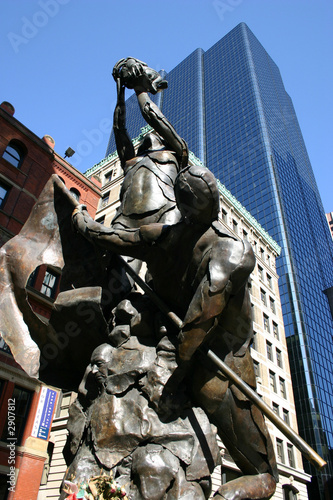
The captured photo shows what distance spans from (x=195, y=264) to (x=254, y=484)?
1.85 meters

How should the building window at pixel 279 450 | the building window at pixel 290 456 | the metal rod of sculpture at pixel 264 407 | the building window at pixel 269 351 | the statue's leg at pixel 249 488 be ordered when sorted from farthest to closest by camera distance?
the building window at pixel 269 351 → the building window at pixel 290 456 → the building window at pixel 279 450 → the statue's leg at pixel 249 488 → the metal rod of sculpture at pixel 264 407

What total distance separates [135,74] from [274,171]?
235 feet

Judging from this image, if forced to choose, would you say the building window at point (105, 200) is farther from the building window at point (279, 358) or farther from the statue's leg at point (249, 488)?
the statue's leg at point (249, 488)

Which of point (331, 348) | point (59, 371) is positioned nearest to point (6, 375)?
point (59, 371)

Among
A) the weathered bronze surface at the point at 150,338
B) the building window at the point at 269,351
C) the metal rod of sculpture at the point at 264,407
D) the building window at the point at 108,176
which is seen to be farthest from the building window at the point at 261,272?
the metal rod of sculpture at the point at 264,407

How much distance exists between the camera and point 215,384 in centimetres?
330

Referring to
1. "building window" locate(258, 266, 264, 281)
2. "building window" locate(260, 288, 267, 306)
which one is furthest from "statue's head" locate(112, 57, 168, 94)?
"building window" locate(258, 266, 264, 281)

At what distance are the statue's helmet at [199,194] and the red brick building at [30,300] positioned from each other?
1053 centimetres

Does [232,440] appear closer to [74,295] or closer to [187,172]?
[74,295]

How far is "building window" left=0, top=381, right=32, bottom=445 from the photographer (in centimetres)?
1766

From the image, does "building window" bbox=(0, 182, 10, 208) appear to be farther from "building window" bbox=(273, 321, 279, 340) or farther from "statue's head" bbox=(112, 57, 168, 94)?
"building window" bbox=(273, 321, 279, 340)

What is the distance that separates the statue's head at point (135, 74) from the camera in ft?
17.2

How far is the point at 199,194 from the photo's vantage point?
3.41 metres

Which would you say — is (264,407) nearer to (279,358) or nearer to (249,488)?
(249,488)
